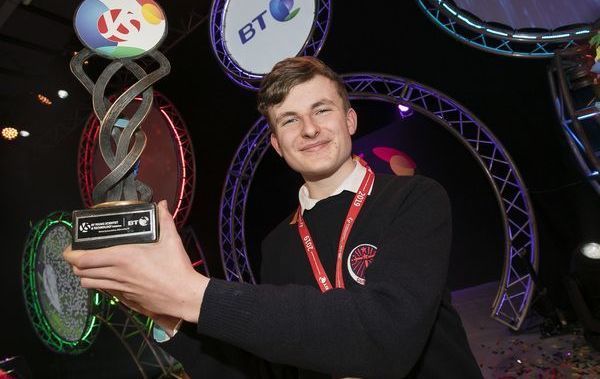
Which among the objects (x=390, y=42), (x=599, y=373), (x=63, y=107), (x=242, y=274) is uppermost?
(x=63, y=107)

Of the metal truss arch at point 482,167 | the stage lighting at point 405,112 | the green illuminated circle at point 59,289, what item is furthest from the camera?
the green illuminated circle at point 59,289

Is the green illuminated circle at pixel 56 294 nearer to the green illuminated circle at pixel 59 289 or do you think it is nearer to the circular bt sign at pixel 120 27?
the green illuminated circle at pixel 59 289

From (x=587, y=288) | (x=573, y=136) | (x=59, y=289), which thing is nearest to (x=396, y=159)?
(x=573, y=136)

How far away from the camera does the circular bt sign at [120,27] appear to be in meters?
1.08

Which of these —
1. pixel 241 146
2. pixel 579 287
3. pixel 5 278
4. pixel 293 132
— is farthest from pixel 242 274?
pixel 5 278

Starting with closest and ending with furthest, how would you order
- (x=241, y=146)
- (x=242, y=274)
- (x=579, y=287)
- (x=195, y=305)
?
(x=195, y=305)
(x=579, y=287)
(x=241, y=146)
(x=242, y=274)

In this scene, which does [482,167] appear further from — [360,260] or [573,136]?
[360,260]

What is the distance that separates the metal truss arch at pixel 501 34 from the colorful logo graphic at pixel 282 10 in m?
1.22

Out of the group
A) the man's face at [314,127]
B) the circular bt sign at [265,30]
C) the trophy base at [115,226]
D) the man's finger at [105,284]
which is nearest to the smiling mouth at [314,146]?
the man's face at [314,127]

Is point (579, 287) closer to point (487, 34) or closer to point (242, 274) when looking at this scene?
point (487, 34)

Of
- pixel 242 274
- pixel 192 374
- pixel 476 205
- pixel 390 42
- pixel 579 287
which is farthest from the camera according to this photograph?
pixel 242 274

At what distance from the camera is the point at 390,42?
4133 millimetres

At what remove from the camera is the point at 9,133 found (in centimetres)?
771

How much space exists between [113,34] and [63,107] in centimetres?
740
